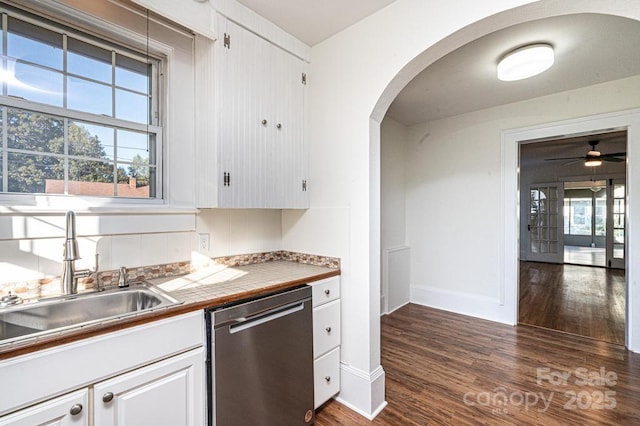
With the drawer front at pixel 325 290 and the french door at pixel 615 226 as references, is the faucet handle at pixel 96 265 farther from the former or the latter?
the french door at pixel 615 226

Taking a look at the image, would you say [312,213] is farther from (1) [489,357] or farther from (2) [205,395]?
(1) [489,357]

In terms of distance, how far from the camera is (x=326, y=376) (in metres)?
1.86

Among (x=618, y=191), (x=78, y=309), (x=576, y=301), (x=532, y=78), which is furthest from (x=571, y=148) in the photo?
(x=78, y=309)

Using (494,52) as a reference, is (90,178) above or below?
below

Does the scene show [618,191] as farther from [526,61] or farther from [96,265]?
[96,265]

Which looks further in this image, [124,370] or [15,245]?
[15,245]

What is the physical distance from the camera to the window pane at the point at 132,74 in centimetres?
169

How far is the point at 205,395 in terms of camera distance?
1271 mm

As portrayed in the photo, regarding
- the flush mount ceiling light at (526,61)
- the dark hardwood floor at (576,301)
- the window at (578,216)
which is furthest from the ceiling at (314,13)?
the window at (578,216)

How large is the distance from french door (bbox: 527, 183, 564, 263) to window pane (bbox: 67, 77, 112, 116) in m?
8.89

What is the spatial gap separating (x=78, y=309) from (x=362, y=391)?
1.72 meters

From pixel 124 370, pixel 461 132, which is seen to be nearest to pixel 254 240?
pixel 124 370

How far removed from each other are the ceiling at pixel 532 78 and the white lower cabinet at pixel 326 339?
2133 mm

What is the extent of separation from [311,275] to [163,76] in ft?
5.37
